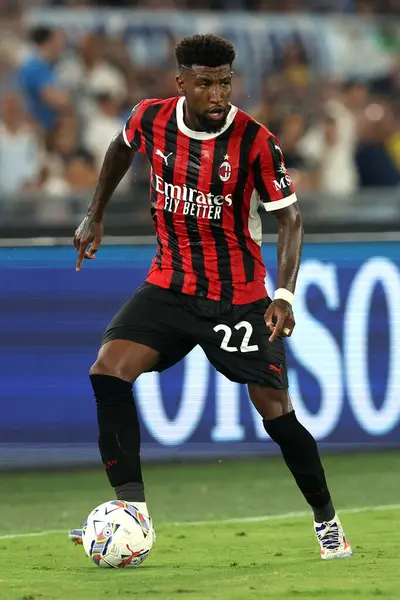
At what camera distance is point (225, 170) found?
5336mm

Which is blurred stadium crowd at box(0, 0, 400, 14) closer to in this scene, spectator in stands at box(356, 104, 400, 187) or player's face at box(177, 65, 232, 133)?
spectator in stands at box(356, 104, 400, 187)

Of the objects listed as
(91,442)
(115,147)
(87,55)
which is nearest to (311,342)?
(91,442)

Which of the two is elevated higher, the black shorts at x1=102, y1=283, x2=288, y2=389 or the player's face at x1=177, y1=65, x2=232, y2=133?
the player's face at x1=177, y1=65, x2=232, y2=133

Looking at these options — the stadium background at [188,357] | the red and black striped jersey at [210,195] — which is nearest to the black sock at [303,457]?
the red and black striped jersey at [210,195]

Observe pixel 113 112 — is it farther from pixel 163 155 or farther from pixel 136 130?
pixel 163 155

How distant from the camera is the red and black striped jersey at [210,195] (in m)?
5.31

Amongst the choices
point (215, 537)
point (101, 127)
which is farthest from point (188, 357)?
point (101, 127)

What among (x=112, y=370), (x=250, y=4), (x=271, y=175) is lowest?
(x=112, y=370)

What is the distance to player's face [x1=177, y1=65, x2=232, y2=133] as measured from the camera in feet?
17.1

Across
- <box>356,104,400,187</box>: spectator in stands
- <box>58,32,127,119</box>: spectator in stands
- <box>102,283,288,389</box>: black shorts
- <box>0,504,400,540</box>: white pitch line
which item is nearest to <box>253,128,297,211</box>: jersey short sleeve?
<box>102,283,288,389</box>: black shorts

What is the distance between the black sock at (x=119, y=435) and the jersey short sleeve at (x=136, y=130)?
3.33 ft

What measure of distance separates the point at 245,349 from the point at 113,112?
6754 millimetres

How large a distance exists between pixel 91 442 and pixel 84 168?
346cm

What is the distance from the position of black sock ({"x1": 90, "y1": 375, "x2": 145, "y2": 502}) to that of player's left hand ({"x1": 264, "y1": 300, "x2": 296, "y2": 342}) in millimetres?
642
